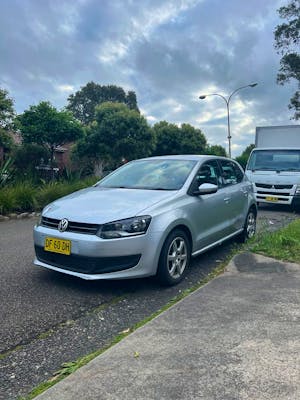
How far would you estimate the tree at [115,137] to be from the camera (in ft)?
95.2

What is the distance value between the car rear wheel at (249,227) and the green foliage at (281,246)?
224 millimetres

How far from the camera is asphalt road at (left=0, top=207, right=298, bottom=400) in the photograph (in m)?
2.75

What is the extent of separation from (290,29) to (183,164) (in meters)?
31.2

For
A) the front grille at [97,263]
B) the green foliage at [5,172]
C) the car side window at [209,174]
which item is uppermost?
the green foliage at [5,172]

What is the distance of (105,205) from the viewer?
13.7 feet

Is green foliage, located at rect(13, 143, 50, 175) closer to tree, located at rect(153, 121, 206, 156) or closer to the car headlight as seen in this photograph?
the car headlight

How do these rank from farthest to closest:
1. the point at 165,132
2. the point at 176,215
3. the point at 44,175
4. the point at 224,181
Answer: the point at 165,132
the point at 44,175
the point at 224,181
the point at 176,215

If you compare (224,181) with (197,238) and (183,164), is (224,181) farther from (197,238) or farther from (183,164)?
(197,238)

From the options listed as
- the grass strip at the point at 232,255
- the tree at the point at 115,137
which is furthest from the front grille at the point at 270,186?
the tree at the point at 115,137

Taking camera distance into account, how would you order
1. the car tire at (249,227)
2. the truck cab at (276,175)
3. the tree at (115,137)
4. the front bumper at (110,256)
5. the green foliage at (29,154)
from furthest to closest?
the tree at (115,137), the green foliage at (29,154), the truck cab at (276,175), the car tire at (249,227), the front bumper at (110,256)

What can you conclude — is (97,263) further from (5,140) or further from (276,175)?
(5,140)

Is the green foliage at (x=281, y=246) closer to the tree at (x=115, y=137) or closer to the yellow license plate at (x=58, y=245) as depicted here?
the yellow license plate at (x=58, y=245)

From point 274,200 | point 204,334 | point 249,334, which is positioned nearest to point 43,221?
point 204,334

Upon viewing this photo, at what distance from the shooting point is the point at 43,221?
4344 millimetres
